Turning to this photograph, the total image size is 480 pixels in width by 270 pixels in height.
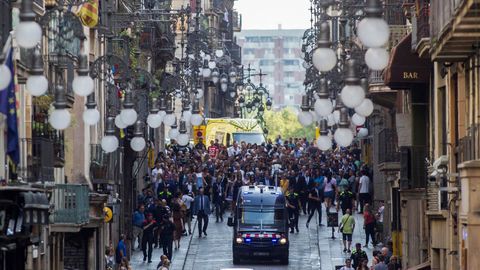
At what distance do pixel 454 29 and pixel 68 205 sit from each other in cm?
1686

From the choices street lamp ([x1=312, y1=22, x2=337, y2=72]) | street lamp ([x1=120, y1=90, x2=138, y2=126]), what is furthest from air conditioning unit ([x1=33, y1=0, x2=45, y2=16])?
street lamp ([x1=312, y1=22, x2=337, y2=72])

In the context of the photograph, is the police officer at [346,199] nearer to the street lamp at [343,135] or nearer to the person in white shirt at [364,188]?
the person in white shirt at [364,188]

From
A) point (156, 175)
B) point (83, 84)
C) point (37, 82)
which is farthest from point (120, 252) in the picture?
point (37, 82)

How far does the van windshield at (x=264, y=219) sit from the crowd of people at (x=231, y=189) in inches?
78.4

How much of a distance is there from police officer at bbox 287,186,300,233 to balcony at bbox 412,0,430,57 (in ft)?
73.6

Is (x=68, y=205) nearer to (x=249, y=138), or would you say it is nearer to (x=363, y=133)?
(x=363, y=133)

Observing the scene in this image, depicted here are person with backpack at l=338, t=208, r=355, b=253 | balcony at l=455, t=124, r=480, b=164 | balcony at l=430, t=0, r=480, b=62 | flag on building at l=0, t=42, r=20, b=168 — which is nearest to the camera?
balcony at l=430, t=0, r=480, b=62

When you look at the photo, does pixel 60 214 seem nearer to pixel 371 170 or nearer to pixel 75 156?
pixel 75 156

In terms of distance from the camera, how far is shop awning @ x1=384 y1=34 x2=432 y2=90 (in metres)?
43.0

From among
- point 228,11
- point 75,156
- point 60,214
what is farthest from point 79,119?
point 228,11

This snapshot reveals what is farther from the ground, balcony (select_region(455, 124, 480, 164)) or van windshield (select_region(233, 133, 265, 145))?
van windshield (select_region(233, 133, 265, 145))

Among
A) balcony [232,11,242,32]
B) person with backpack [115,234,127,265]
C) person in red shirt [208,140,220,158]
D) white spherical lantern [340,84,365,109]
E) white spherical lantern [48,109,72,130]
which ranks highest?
balcony [232,11,242,32]

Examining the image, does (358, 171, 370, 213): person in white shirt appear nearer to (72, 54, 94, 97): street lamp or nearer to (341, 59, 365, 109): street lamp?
(72, 54, 94, 97): street lamp

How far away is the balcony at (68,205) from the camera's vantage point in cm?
4347
